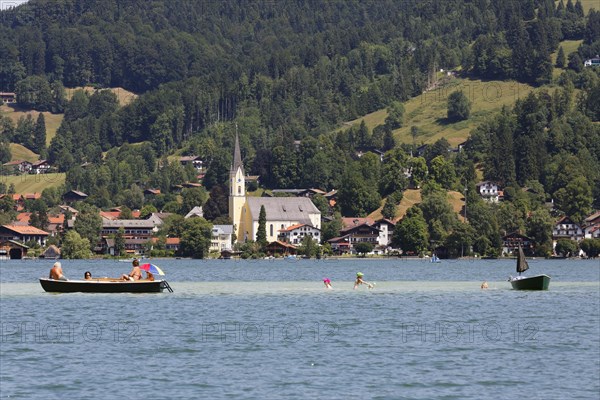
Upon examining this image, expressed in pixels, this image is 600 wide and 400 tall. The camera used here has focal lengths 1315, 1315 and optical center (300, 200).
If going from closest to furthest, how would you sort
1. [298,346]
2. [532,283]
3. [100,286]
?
[298,346], [100,286], [532,283]

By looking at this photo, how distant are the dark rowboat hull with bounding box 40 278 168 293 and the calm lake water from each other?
2.30ft

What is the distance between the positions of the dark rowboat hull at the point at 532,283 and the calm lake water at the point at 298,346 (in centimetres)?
655

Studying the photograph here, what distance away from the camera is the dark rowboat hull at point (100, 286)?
84750mm

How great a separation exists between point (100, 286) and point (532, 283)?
31.5m

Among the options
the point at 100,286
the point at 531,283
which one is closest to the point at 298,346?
the point at 100,286

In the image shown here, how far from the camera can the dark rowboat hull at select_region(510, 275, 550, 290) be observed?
95000 millimetres

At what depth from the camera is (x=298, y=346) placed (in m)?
55.1

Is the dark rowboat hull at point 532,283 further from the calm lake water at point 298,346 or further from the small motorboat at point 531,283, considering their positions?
the calm lake water at point 298,346

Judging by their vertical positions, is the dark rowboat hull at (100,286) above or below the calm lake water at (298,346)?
above

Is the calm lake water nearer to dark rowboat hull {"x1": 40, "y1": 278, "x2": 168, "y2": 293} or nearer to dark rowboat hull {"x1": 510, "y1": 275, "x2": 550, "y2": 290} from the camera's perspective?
dark rowboat hull {"x1": 40, "y1": 278, "x2": 168, "y2": 293}

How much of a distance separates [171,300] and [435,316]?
1943cm

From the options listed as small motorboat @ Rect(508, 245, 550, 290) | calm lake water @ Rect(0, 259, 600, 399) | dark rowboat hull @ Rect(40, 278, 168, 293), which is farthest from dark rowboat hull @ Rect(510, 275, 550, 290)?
dark rowboat hull @ Rect(40, 278, 168, 293)

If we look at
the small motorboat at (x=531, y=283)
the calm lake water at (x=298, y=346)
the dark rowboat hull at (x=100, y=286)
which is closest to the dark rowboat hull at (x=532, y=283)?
the small motorboat at (x=531, y=283)

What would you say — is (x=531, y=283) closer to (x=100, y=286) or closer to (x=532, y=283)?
(x=532, y=283)
